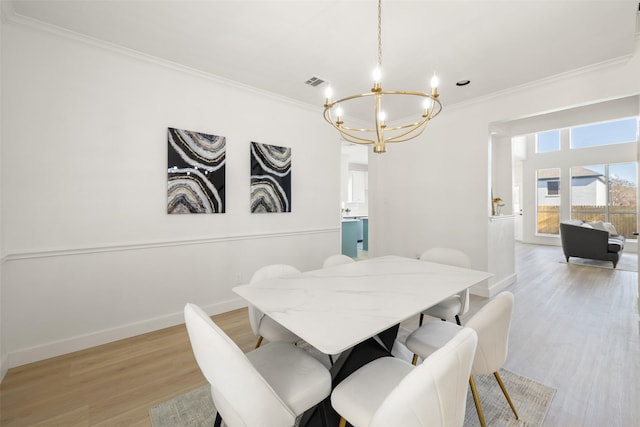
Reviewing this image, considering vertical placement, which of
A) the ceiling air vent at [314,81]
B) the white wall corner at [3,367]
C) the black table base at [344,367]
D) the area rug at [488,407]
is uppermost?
the ceiling air vent at [314,81]

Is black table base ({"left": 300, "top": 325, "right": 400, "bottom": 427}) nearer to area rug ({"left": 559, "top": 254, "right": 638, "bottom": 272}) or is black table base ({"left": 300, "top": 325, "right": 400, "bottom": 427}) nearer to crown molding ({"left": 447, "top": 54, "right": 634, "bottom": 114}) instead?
crown molding ({"left": 447, "top": 54, "right": 634, "bottom": 114})

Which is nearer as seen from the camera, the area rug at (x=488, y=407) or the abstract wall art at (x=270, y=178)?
the area rug at (x=488, y=407)

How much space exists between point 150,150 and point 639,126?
5.15 metres

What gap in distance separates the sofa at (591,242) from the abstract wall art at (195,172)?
6588 millimetres

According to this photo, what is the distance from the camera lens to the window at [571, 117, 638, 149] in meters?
6.55

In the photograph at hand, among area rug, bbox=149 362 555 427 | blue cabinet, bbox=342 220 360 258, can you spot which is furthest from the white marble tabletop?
blue cabinet, bbox=342 220 360 258

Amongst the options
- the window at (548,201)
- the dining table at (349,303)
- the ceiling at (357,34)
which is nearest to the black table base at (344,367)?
the dining table at (349,303)

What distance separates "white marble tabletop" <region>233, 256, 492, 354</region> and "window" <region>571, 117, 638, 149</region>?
7398 millimetres

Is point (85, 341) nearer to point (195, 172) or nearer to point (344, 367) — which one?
point (195, 172)

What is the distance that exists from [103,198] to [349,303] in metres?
2.39

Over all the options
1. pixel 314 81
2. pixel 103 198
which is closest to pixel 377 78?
pixel 314 81

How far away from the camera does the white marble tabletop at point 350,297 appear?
1.20 m

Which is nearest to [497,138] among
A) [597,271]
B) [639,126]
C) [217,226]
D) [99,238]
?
[639,126]

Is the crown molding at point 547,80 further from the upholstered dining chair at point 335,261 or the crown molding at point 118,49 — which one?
the upholstered dining chair at point 335,261
